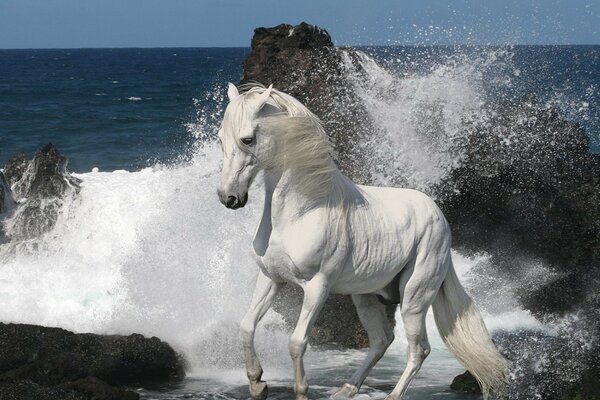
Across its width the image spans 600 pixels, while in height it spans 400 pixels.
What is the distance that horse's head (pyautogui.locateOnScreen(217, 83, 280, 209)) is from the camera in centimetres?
546

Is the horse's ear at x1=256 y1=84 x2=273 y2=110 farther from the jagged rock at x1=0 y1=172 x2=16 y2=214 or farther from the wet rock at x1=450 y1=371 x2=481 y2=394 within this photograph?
the jagged rock at x1=0 y1=172 x2=16 y2=214

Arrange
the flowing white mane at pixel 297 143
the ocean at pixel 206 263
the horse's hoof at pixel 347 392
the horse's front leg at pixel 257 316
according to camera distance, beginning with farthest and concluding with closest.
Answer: the ocean at pixel 206 263
the horse's hoof at pixel 347 392
the horse's front leg at pixel 257 316
the flowing white mane at pixel 297 143

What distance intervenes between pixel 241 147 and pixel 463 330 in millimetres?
1991

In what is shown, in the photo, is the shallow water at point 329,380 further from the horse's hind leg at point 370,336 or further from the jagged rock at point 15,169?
the jagged rock at point 15,169

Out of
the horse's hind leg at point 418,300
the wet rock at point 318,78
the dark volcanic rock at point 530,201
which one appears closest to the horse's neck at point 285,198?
the horse's hind leg at point 418,300

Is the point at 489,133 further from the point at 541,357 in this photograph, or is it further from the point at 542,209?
the point at 541,357

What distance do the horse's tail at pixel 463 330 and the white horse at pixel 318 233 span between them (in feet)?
0.07

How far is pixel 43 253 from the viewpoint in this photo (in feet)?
48.5

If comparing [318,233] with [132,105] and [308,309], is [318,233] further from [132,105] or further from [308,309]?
[132,105]

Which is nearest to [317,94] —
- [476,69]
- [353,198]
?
[476,69]

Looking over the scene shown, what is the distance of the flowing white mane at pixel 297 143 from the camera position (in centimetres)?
558

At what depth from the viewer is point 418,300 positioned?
629 cm

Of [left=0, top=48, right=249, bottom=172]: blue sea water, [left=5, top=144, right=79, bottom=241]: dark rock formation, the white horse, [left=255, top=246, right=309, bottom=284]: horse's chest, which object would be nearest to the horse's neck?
the white horse

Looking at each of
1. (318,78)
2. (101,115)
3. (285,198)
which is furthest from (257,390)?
(101,115)
